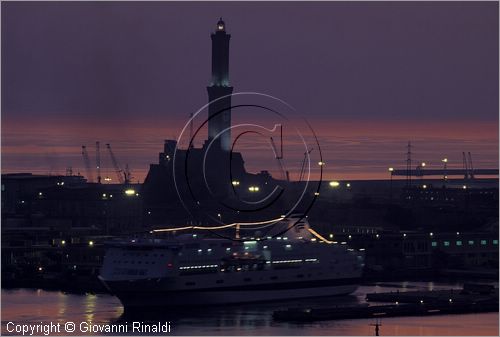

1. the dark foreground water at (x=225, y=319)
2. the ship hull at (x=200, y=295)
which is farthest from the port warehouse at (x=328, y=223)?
the dark foreground water at (x=225, y=319)

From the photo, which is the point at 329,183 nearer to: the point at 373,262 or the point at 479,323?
the point at 373,262

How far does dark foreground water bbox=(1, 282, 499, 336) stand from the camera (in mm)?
36625

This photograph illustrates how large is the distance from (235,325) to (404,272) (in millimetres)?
14111

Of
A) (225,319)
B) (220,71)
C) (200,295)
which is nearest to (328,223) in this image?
(220,71)

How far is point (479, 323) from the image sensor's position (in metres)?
38.1

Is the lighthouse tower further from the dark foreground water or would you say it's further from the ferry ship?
the dark foreground water

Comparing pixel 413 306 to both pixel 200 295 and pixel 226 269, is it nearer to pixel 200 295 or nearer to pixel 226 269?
pixel 200 295

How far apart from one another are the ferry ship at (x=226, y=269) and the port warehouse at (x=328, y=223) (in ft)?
15.0

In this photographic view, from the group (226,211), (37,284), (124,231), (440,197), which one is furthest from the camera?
(440,197)

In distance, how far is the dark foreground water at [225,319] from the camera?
3662 centimetres

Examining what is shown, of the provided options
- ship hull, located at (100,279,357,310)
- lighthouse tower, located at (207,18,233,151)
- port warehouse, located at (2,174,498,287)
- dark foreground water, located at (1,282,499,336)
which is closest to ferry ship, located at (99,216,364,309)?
ship hull, located at (100,279,357,310)

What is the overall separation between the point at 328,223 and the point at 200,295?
22.2 meters

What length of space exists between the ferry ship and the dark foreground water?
1.88 ft

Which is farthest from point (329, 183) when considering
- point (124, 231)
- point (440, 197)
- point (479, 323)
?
point (479, 323)
